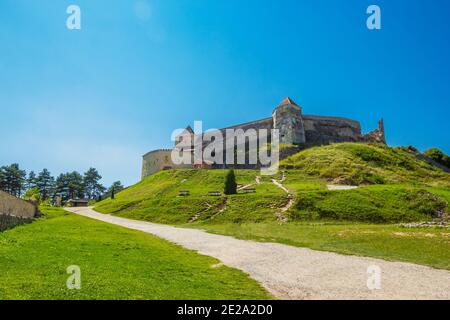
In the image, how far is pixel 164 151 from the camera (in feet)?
286

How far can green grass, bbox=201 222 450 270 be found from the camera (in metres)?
15.9

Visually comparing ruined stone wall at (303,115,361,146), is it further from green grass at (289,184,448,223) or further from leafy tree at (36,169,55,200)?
A: leafy tree at (36,169,55,200)

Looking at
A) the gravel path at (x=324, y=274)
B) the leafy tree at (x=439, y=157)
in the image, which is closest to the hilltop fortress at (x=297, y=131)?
the leafy tree at (x=439, y=157)

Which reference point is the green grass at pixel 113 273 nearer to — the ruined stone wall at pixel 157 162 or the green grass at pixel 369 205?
the green grass at pixel 369 205

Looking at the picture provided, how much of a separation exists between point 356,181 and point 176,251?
42.6 m

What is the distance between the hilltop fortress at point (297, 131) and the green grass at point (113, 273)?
65039 millimetres

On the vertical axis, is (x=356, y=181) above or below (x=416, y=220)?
above

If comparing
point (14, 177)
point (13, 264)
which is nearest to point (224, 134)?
point (14, 177)

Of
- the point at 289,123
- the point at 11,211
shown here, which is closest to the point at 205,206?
the point at 11,211

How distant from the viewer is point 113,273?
10562 millimetres

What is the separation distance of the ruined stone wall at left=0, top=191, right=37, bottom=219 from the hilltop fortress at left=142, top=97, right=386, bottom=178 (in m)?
52.4

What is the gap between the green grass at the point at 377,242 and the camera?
15.9m
